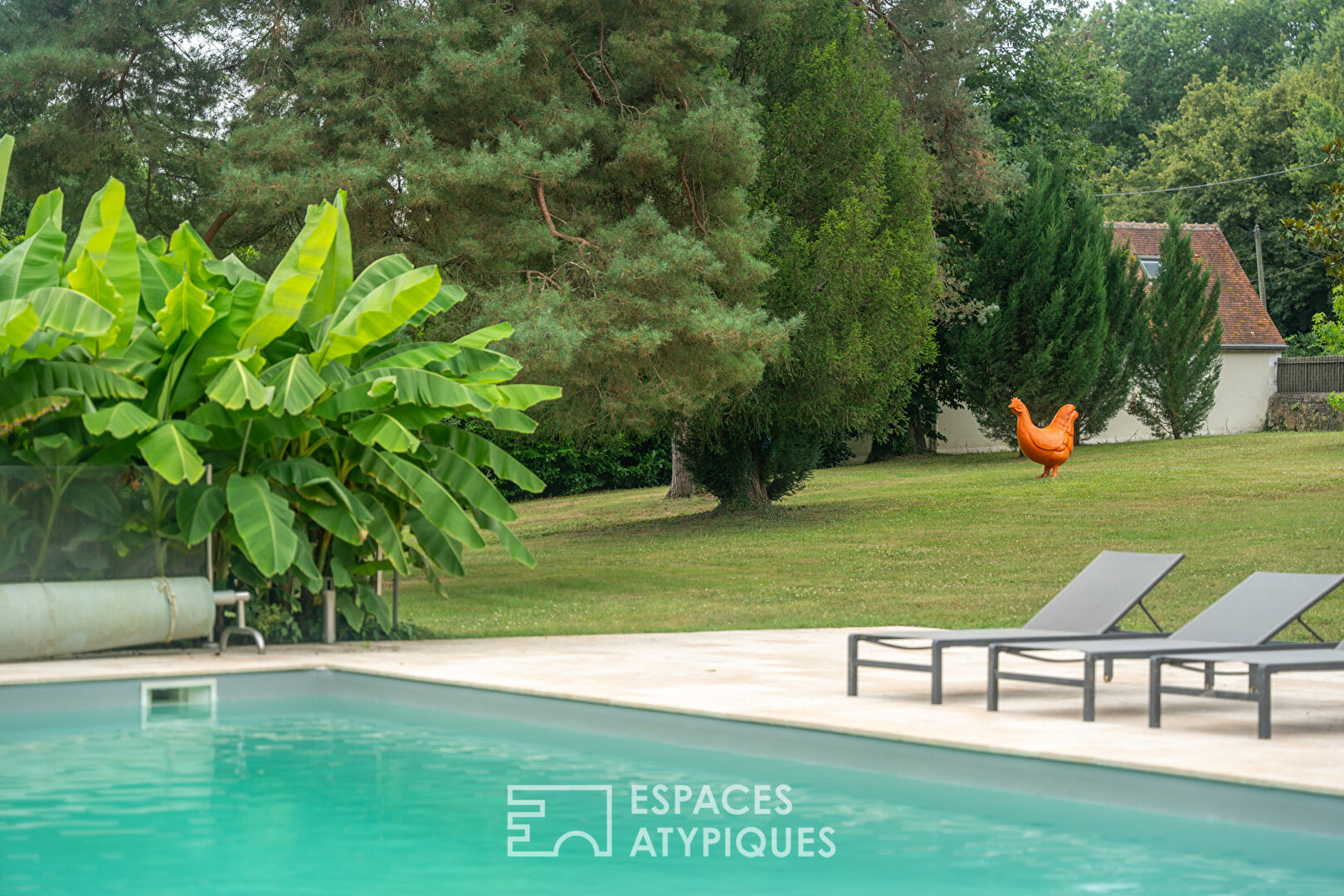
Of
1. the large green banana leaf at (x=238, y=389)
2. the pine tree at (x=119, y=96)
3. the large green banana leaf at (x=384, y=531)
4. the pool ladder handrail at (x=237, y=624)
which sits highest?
the pine tree at (x=119, y=96)

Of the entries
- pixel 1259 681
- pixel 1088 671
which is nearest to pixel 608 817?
pixel 1088 671

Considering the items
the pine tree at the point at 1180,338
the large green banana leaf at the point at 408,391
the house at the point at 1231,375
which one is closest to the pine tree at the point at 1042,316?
the pine tree at the point at 1180,338

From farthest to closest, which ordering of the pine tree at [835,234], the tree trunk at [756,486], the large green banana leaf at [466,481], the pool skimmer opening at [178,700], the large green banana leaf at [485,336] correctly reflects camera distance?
the tree trunk at [756,486], the pine tree at [835,234], the large green banana leaf at [485,336], the large green banana leaf at [466,481], the pool skimmer opening at [178,700]

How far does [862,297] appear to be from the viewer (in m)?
23.2

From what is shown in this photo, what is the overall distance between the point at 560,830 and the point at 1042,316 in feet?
90.7

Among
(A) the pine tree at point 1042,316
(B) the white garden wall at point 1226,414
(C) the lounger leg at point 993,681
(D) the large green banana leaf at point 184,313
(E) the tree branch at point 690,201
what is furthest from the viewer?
(B) the white garden wall at point 1226,414

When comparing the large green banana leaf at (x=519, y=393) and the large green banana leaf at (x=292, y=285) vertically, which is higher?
the large green banana leaf at (x=292, y=285)

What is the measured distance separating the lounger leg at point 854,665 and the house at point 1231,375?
96.8 feet

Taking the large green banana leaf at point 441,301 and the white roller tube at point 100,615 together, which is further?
the large green banana leaf at point 441,301

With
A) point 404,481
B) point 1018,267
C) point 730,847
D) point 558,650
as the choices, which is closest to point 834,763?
point 730,847

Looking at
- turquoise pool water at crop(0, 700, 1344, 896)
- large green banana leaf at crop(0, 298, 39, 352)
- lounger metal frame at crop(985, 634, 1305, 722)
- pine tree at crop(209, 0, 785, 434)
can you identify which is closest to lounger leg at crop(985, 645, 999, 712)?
lounger metal frame at crop(985, 634, 1305, 722)

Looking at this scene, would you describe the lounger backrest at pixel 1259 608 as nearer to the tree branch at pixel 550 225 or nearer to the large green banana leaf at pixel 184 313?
the large green banana leaf at pixel 184 313

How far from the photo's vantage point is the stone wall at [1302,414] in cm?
3709

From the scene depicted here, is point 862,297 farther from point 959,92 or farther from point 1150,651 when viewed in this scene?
point 1150,651
